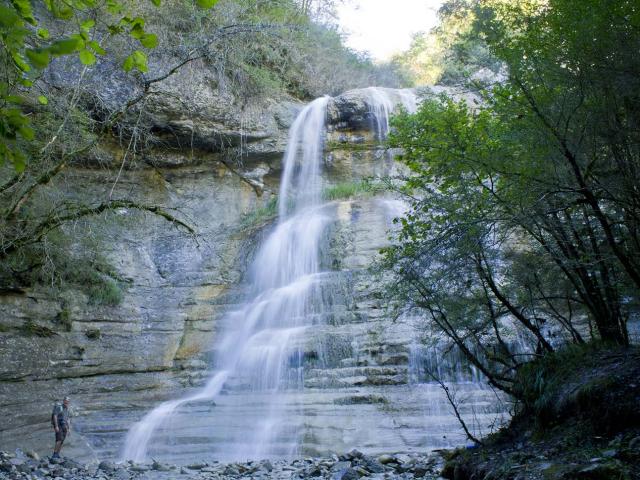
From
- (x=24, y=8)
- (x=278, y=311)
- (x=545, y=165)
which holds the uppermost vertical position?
(x=24, y=8)

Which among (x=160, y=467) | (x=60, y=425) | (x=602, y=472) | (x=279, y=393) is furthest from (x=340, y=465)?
(x=60, y=425)

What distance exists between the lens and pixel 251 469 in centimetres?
743

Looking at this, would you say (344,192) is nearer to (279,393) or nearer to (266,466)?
(279,393)

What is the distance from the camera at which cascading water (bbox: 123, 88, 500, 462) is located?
853cm

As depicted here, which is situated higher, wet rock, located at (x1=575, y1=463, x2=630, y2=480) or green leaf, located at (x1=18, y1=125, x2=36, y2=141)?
green leaf, located at (x1=18, y1=125, x2=36, y2=141)

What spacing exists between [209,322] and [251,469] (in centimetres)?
596

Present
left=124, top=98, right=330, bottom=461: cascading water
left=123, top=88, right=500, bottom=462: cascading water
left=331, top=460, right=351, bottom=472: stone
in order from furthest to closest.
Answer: left=124, top=98, right=330, bottom=461: cascading water
left=123, top=88, right=500, bottom=462: cascading water
left=331, top=460, right=351, bottom=472: stone

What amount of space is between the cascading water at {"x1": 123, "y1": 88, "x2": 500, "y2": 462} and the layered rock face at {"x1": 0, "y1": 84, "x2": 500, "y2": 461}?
4cm

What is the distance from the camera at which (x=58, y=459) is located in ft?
27.9

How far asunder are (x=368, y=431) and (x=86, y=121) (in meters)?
7.39

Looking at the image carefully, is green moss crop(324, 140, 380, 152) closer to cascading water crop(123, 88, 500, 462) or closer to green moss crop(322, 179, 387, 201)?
green moss crop(322, 179, 387, 201)

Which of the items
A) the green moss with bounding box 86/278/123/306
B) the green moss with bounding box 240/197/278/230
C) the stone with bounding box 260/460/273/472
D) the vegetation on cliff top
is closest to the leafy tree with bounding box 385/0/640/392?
the stone with bounding box 260/460/273/472

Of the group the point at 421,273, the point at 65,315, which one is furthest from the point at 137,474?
the point at 65,315

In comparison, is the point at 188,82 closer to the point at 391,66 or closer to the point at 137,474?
the point at 137,474
